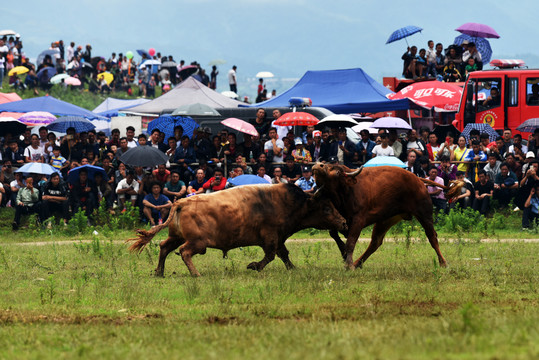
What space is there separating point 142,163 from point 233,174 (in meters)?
2.02

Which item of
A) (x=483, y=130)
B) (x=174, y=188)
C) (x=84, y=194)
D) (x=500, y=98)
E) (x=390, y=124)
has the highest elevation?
(x=500, y=98)

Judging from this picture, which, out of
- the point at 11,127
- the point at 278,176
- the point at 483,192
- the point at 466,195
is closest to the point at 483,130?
the point at 483,192

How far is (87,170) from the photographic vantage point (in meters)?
20.3

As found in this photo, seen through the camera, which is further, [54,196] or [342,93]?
[342,93]

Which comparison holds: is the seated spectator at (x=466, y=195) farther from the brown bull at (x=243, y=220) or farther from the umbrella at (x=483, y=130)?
the brown bull at (x=243, y=220)

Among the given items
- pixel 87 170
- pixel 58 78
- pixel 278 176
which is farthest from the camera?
pixel 58 78

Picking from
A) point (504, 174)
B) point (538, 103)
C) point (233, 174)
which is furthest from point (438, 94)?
point (233, 174)

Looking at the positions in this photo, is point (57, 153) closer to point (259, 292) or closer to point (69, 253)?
point (69, 253)

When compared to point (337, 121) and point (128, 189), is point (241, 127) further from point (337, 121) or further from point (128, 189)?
point (128, 189)

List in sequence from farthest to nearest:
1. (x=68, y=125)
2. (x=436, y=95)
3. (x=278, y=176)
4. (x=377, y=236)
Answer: (x=436, y=95) < (x=68, y=125) < (x=278, y=176) < (x=377, y=236)

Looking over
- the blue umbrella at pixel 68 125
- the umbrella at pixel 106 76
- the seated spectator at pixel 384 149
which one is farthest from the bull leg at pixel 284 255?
the umbrella at pixel 106 76

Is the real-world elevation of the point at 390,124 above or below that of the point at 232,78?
below

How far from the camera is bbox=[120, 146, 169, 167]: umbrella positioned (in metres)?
19.6

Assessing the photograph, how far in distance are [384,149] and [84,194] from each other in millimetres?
6874
